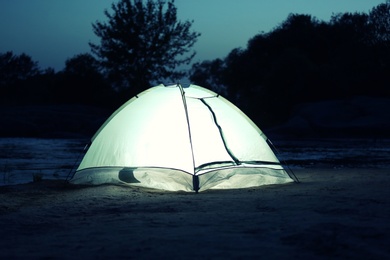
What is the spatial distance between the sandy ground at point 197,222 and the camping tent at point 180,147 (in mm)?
424

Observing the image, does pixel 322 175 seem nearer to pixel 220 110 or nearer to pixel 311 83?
pixel 220 110

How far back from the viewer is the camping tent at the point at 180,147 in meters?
9.71

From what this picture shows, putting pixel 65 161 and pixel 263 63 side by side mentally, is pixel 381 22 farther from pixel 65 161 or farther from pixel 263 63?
pixel 65 161

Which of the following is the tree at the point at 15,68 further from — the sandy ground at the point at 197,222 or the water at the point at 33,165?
the sandy ground at the point at 197,222

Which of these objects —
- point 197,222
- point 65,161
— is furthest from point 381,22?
point 197,222

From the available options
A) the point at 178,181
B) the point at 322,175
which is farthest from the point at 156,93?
the point at 322,175

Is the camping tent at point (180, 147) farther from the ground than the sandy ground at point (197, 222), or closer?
farther from the ground

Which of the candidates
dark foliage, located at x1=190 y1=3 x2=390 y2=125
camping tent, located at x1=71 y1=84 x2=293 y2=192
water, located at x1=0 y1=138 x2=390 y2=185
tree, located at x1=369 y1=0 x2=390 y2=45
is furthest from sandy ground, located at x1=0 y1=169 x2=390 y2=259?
tree, located at x1=369 y1=0 x2=390 y2=45

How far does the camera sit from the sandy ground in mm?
5082

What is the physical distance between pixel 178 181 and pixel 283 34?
140 feet

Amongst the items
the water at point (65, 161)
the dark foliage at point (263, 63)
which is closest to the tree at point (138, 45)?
the dark foliage at point (263, 63)

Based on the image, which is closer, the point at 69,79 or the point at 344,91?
the point at 344,91

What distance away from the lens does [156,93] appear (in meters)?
10.6

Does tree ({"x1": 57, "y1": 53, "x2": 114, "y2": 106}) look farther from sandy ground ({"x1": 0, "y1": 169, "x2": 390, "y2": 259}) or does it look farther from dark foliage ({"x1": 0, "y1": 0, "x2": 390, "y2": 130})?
sandy ground ({"x1": 0, "y1": 169, "x2": 390, "y2": 259})
